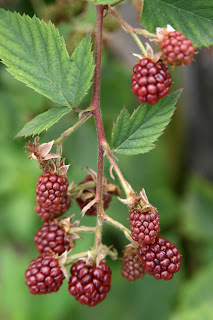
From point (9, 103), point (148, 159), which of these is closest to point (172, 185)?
point (148, 159)

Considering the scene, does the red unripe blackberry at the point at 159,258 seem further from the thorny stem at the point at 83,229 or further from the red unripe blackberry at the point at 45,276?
the red unripe blackberry at the point at 45,276

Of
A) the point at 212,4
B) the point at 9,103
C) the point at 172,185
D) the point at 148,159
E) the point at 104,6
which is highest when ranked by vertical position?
the point at 9,103

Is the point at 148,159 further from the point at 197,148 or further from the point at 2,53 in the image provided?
the point at 2,53

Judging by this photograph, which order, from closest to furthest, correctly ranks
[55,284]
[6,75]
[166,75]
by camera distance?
[166,75] < [55,284] < [6,75]

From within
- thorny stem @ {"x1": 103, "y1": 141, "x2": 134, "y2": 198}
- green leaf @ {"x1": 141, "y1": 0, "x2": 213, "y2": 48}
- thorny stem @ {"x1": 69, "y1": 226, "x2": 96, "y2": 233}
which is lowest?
thorny stem @ {"x1": 69, "y1": 226, "x2": 96, "y2": 233}

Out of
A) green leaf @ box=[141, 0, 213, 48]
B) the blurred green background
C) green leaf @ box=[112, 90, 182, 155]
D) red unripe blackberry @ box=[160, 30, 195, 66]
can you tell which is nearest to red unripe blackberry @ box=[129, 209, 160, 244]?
green leaf @ box=[112, 90, 182, 155]

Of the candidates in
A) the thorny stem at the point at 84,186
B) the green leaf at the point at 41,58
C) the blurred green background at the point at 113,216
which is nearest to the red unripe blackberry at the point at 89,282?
the thorny stem at the point at 84,186

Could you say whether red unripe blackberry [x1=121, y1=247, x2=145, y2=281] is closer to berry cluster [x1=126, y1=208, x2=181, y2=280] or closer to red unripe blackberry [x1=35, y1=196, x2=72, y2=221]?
berry cluster [x1=126, y1=208, x2=181, y2=280]
